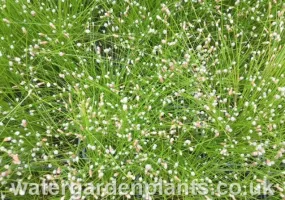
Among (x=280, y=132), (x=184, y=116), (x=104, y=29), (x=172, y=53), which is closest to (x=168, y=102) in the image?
(x=184, y=116)

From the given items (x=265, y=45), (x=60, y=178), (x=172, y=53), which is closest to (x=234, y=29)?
(x=265, y=45)

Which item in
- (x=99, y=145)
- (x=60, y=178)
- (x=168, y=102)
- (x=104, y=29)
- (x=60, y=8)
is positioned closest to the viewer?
(x=60, y=178)

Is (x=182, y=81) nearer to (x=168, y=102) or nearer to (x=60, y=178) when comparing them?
(x=168, y=102)

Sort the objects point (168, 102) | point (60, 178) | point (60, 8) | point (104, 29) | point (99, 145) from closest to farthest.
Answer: point (60, 178), point (99, 145), point (168, 102), point (60, 8), point (104, 29)

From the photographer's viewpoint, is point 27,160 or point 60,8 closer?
point 27,160

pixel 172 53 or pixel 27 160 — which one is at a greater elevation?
pixel 172 53

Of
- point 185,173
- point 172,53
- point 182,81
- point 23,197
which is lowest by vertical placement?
point 23,197
